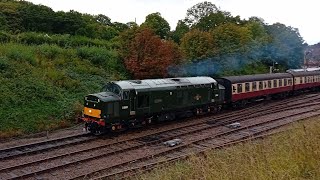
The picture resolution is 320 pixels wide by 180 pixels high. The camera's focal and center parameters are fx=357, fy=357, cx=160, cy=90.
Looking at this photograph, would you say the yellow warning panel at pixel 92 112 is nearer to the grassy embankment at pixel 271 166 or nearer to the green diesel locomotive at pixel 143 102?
the green diesel locomotive at pixel 143 102

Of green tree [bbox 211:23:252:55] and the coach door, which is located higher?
green tree [bbox 211:23:252:55]

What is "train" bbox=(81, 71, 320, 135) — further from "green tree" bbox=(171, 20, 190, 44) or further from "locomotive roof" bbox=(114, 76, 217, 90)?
"green tree" bbox=(171, 20, 190, 44)

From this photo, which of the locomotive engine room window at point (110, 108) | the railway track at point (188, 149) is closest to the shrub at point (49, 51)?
the locomotive engine room window at point (110, 108)

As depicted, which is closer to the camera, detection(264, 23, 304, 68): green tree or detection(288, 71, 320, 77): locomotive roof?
detection(288, 71, 320, 77): locomotive roof

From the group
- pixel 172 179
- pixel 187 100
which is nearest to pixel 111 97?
pixel 187 100

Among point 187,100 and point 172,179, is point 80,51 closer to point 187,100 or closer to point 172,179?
point 187,100

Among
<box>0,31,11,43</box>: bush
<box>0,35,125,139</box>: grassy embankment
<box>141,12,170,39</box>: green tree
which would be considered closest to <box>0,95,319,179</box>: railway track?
<box>0,35,125,139</box>: grassy embankment

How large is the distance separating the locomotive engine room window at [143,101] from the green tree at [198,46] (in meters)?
15.9

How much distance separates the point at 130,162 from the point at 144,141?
3610mm

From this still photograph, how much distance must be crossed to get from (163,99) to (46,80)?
867 centimetres

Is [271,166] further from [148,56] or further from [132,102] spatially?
[148,56]

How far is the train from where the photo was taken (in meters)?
18.8

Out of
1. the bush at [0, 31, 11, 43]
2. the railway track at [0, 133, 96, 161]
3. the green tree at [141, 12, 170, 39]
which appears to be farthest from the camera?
the green tree at [141, 12, 170, 39]

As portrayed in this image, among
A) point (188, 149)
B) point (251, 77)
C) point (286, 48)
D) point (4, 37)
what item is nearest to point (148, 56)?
point (251, 77)
